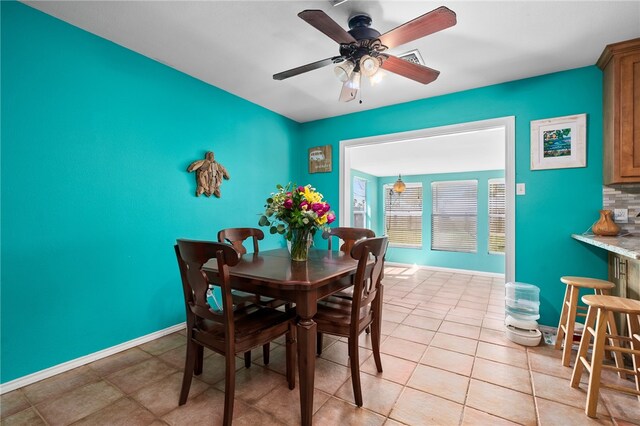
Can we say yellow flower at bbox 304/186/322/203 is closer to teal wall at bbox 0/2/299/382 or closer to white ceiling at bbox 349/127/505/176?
teal wall at bbox 0/2/299/382

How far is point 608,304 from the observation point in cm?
158

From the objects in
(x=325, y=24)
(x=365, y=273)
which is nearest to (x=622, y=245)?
(x=365, y=273)

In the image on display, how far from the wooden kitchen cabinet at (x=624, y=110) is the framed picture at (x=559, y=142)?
28 cm

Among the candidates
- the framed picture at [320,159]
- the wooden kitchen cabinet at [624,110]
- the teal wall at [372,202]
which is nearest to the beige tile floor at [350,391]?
the wooden kitchen cabinet at [624,110]

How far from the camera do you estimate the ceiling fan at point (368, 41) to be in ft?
4.89

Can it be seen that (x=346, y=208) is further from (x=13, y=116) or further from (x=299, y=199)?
(x=13, y=116)

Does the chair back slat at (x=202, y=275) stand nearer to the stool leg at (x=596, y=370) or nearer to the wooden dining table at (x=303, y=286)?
the wooden dining table at (x=303, y=286)

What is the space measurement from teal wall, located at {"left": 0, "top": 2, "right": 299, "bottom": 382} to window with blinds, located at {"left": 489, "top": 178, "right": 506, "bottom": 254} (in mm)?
5335

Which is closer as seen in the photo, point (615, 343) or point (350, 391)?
point (350, 391)

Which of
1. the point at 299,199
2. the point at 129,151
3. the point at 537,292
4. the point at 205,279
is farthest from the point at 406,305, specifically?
the point at 129,151

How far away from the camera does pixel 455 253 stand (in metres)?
5.81

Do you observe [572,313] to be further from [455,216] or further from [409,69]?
[455,216]

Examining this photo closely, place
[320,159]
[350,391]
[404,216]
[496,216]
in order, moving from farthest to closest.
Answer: [404,216] < [496,216] < [320,159] < [350,391]

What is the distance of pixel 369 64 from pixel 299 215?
1.09 meters
